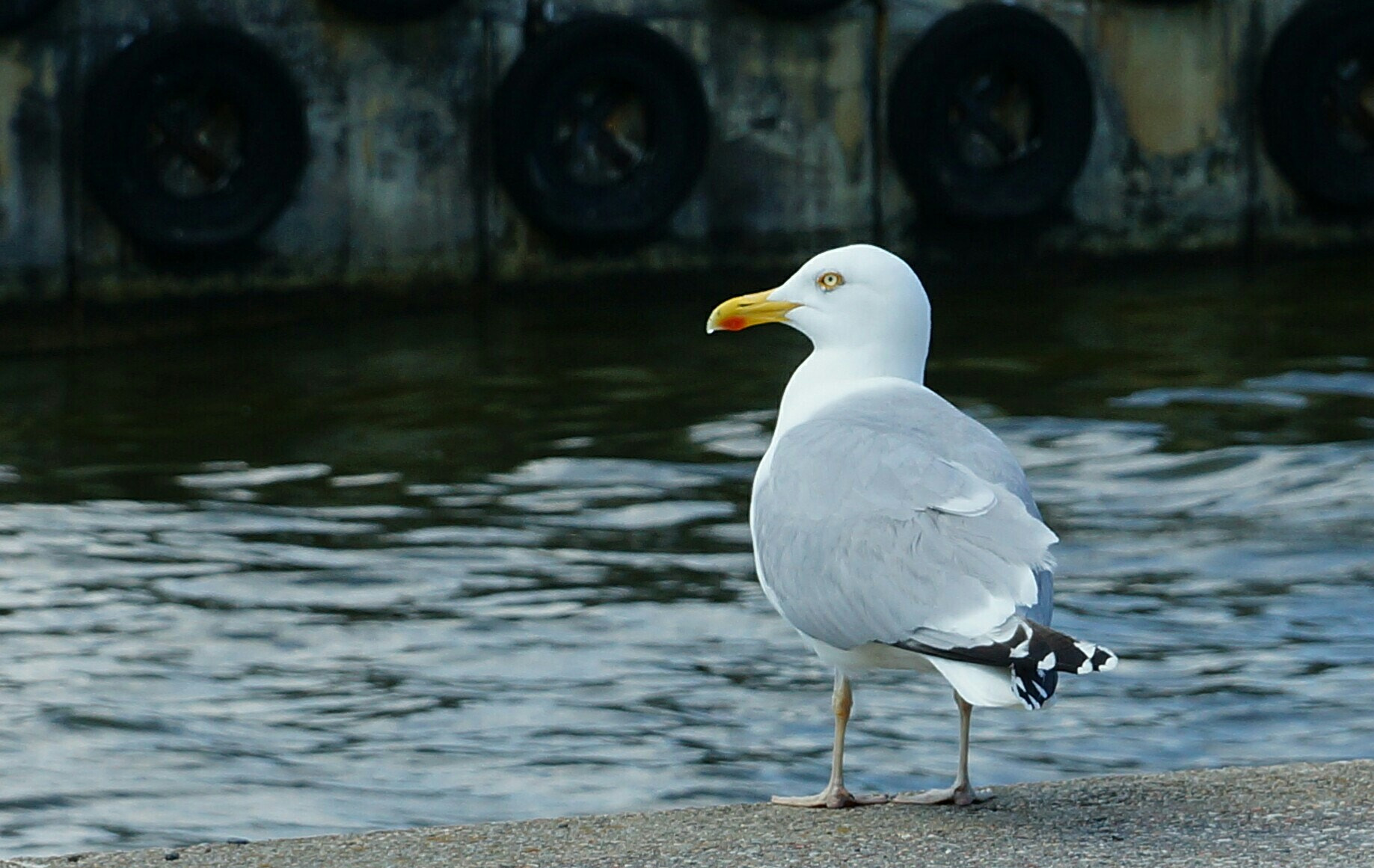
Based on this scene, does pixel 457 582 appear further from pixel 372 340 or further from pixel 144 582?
pixel 372 340

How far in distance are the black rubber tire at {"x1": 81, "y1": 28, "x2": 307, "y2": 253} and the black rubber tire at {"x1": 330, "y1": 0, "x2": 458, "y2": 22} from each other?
431 millimetres

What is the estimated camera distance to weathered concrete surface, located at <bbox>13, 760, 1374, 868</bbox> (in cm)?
350

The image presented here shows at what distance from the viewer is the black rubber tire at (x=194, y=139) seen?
32.7 feet

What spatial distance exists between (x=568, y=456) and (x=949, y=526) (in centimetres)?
445

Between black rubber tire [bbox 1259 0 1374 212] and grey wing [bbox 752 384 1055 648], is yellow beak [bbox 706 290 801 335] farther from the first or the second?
black rubber tire [bbox 1259 0 1374 212]

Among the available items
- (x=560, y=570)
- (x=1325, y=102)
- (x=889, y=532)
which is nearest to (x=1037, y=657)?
(x=889, y=532)

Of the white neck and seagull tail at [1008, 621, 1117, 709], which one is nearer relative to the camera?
seagull tail at [1008, 621, 1117, 709]

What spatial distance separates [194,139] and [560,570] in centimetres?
452

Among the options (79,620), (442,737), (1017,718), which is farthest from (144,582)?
(1017,718)

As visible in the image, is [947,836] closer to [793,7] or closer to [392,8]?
[392,8]

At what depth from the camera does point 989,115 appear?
36.6 feet

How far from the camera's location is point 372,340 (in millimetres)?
10344

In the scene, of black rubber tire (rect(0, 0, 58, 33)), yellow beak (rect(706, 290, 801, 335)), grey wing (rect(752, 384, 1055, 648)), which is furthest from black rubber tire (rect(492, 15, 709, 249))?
grey wing (rect(752, 384, 1055, 648))

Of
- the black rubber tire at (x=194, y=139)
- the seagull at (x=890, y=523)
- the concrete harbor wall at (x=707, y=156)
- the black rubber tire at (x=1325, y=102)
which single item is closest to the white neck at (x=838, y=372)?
the seagull at (x=890, y=523)
